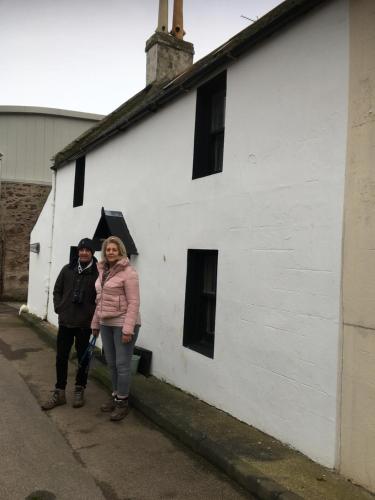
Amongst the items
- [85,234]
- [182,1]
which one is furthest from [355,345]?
[182,1]

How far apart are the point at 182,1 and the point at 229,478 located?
10.7 meters

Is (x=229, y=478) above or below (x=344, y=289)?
below

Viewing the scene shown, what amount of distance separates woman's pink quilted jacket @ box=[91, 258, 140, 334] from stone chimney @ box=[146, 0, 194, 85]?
263 inches

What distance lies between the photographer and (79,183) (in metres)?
10.8

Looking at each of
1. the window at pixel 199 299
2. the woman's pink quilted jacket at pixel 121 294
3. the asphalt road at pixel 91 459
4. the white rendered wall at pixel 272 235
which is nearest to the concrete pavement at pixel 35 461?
the asphalt road at pixel 91 459

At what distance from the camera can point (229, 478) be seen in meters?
3.82

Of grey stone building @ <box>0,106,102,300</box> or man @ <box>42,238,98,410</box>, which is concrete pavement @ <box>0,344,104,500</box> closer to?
man @ <box>42,238,98,410</box>

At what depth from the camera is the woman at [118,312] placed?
5031 mm

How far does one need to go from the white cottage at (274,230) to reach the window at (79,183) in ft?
12.7

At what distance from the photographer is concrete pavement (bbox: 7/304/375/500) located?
3381mm

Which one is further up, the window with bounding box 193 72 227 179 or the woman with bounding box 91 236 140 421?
the window with bounding box 193 72 227 179

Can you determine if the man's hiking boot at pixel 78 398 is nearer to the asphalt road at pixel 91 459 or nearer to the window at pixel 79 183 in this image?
the asphalt road at pixel 91 459

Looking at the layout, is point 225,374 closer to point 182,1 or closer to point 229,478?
point 229,478

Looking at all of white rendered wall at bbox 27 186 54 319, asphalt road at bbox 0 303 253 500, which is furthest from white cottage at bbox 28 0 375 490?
white rendered wall at bbox 27 186 54 319
